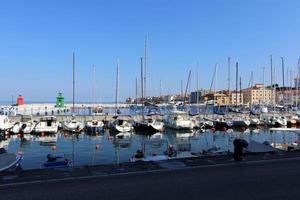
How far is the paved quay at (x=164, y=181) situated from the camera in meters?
8.87

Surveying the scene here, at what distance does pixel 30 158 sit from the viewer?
31734 mm

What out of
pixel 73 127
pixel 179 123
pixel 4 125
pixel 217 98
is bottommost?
pixel 73 127

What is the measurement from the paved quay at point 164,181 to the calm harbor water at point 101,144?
15.8 m

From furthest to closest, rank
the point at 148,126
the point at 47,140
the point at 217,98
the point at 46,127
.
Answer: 1. the point at 217,98
2. the point at 148,126
3. the point at 46,127
4. the point at 47,140

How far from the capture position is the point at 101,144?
41906 millimetres

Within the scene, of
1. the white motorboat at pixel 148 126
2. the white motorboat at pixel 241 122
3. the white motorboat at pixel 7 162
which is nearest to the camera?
the white motorboat at pixel 7 162

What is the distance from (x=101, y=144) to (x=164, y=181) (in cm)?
3203

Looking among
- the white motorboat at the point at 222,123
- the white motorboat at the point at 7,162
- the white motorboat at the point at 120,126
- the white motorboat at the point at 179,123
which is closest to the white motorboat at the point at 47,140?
the white motorboat at the point at 120,126

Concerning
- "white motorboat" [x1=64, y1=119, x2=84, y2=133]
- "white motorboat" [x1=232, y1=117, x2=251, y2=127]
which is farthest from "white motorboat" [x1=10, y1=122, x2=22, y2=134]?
A: "white motorboat" [x1=232, y1=117, x2=251, y2=127]

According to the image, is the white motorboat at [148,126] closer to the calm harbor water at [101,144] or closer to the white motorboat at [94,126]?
the calm harbor water at [101,144]

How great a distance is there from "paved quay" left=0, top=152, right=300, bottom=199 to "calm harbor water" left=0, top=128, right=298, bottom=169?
15771mm

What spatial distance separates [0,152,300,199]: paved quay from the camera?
8.87m

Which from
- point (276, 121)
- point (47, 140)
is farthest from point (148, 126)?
point (276, 121)

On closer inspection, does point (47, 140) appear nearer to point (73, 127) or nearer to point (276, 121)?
point (73, 127)
